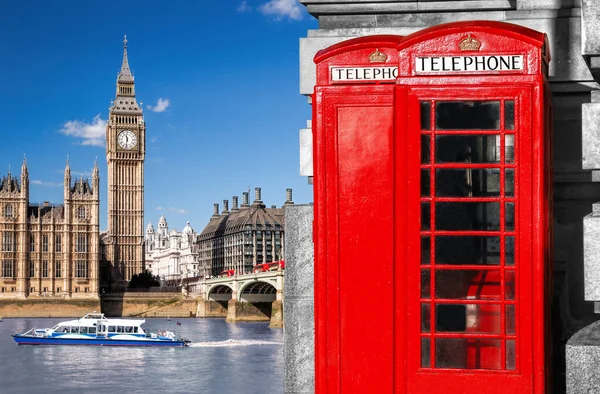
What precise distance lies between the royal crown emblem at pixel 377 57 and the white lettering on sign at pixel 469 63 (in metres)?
0.20

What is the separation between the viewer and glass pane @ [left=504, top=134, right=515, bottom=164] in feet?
13.1

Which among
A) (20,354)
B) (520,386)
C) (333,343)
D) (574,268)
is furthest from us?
(20,354)

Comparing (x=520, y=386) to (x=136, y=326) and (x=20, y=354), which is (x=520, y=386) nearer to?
(x=20, y=354)

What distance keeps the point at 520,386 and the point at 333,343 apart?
802 mm

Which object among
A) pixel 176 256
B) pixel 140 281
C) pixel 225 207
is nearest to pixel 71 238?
pixel 140 281

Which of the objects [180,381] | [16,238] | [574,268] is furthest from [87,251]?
[574,268]

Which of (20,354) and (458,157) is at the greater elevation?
(458,157)

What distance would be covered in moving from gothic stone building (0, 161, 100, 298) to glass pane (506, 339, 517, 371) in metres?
70.5

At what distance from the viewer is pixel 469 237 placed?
4.01 metres

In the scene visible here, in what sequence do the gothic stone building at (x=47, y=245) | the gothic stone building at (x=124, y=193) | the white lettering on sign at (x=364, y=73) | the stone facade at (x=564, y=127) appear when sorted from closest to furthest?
the white lettering on sign at (x=364, y=73)
the stone facade at (x=564, y=127)
the gothic stone building at (x=47, y=245)
the gothic stone building at (x=124, y=193)

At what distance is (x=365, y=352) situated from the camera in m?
4.21

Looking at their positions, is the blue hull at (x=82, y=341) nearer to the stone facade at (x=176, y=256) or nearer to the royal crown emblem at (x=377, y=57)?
the royal crown emblem at (x=377, y=57)

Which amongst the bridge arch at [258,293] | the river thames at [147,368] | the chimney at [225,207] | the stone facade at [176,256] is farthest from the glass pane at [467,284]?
the stone facade at [176,256]

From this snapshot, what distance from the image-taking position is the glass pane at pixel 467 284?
4.02 m
